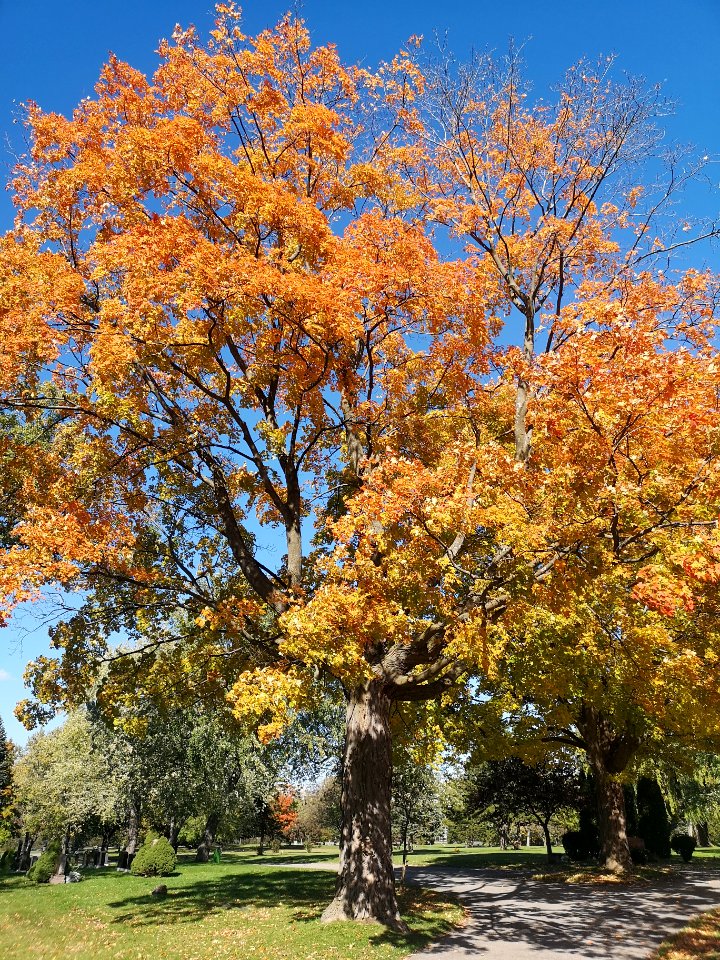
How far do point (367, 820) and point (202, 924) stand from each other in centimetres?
365

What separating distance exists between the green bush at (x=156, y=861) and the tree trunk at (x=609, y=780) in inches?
596

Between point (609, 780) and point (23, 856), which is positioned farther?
point (23, 856)

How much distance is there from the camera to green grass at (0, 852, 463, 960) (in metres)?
8.55

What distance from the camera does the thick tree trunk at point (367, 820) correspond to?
9977mm

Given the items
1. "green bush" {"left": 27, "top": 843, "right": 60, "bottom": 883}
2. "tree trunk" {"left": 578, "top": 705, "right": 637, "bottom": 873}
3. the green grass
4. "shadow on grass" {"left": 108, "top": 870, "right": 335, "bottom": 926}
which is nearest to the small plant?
"tree trunk" {"left": 578, "top": 705, "right": 637, "bottom": 873}

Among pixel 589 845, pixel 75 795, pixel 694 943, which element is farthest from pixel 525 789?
pixel 75 795

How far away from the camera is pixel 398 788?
19547mm

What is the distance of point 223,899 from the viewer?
549 inches

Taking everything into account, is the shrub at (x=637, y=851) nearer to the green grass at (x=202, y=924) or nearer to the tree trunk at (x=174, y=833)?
the green grass at (x=202, y=924)

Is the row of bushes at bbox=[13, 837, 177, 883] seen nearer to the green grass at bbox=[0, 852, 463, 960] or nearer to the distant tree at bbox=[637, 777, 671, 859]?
the green grass at bbox=[0, 852, 463, 960]

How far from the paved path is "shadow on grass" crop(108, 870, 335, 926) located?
132 inches

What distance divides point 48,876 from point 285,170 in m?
25.5

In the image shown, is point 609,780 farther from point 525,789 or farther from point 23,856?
point 23,856

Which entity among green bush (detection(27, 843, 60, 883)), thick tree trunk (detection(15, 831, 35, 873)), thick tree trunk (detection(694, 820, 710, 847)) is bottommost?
thick tree trunk (detection(694, 820, 710, 847))
